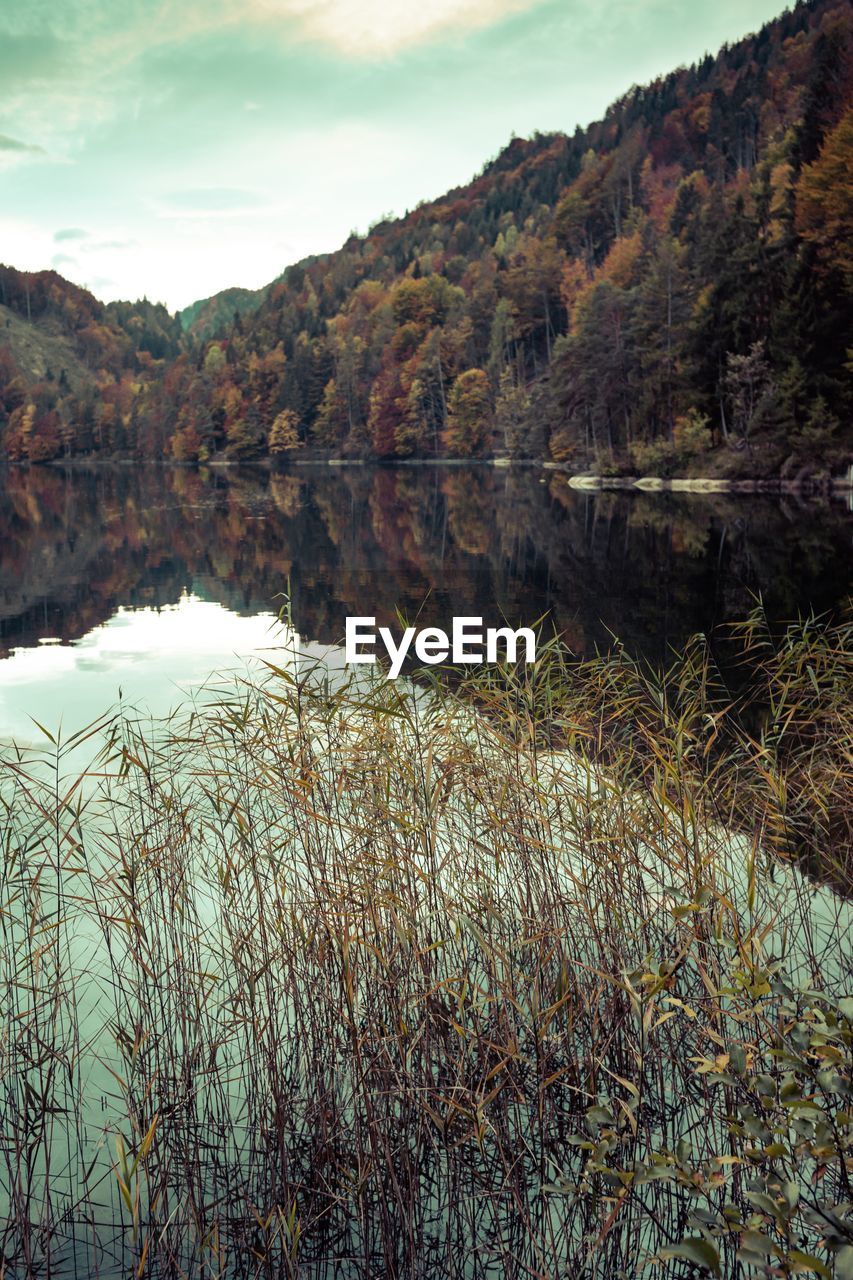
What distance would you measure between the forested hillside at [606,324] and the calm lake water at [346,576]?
9.42 metres

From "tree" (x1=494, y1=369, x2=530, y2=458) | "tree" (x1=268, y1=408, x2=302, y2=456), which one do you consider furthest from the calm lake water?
"tree" (x1=268, y1=408, x2=302, y2=456)

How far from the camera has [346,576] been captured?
94.1 ft

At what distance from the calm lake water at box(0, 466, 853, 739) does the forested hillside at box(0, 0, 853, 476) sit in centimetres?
942

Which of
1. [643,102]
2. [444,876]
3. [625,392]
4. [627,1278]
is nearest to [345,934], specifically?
[627,1278]

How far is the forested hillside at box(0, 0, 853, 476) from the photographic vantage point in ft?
181

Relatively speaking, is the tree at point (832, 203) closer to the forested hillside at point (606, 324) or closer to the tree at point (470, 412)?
the forested hillside at point (606, 324)

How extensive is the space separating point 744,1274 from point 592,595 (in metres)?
20.6

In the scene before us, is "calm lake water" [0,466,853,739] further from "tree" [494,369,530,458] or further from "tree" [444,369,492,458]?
"tree" [444,369,492,458]

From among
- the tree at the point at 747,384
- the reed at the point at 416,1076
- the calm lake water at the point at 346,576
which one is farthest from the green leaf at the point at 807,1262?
the tree at the point at 747,384

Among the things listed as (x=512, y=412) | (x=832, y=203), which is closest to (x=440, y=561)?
(x=832, y=203)

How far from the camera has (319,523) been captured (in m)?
43.9

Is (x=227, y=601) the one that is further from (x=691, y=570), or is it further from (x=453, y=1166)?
(x=453, y=1166)

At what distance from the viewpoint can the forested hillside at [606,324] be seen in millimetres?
55094

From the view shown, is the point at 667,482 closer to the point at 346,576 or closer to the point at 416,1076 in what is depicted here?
the point at 346,576
